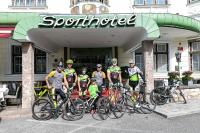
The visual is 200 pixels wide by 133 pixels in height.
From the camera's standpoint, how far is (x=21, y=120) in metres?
9.51

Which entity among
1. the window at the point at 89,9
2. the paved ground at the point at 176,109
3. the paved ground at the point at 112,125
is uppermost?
the window at the point at 89,9

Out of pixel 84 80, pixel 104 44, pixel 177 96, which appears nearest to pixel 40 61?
pixel 104 44

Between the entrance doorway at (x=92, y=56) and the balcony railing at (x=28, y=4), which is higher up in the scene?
the balcony railing at (x=28, y=4)

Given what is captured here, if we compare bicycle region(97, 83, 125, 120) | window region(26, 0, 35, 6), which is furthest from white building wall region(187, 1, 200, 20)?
bicycle region(97, 83, 125, 120)

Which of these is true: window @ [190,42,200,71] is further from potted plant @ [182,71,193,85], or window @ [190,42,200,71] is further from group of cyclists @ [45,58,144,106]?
group of cyclists @ [45,58,144,106]

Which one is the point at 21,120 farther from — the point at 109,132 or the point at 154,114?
the point at 154,114

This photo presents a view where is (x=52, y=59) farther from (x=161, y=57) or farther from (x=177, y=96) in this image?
(x=177, y=96)

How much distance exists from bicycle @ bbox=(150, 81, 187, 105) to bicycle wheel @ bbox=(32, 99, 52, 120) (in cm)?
388

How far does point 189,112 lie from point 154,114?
4.00ft

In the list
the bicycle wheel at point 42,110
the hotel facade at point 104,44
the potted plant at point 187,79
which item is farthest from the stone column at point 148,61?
the potted plant at point 187,79

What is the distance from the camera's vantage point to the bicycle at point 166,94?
1115 cm

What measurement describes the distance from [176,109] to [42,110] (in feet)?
15.5

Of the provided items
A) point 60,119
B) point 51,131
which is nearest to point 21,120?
point 60,119

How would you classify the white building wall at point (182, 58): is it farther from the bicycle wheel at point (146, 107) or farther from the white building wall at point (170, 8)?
the bicycle wheel at point (146, 107)
